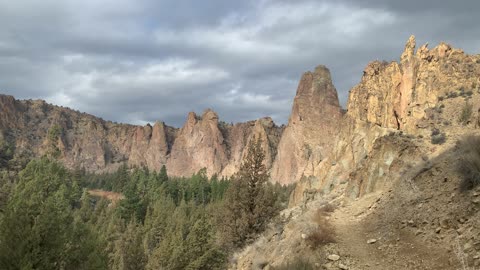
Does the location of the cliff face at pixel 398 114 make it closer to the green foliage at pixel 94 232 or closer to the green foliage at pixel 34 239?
the green foliage at pixel 94 232

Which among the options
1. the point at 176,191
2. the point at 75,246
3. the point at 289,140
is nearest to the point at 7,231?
the point at 75,246

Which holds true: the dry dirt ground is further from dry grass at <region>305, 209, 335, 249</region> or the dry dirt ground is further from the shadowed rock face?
the shadowed rock face

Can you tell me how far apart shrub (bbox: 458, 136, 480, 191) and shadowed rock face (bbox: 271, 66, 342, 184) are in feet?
386

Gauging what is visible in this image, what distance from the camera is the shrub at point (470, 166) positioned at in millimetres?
12477

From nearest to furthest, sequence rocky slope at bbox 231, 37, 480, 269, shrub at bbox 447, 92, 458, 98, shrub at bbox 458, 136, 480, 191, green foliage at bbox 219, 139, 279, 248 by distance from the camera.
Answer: rocky slope at bbox 231, 37, 480, 269, shrub at bbox 458, 136, 480, 191, green foliage at bbox 219, 139, 279, 248, shrub at bbox 447, 92, 458, 98

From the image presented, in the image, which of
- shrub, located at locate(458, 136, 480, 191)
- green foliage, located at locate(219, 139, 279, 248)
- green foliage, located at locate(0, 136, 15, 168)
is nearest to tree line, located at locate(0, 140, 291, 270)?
green foliage, located at locate(219, 139, 279, 248)

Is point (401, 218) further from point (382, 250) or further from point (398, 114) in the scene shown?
point (398, 114)

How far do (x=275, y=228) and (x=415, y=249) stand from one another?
10972 millimetres

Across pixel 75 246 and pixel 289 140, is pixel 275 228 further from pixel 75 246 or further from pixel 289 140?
pixel 289 140

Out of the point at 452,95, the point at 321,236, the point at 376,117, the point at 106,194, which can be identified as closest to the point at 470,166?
the point at 321,236

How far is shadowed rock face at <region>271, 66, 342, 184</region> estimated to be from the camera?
442ft

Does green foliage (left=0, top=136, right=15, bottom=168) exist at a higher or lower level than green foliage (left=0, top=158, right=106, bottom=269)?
higher

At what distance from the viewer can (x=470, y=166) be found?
1285 cm

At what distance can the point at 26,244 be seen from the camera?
13820mm
